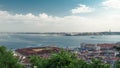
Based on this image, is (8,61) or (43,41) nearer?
(8,61)

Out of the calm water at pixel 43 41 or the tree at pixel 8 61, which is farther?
the calm water at pixel 43 41

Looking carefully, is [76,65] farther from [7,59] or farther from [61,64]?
[7,59]

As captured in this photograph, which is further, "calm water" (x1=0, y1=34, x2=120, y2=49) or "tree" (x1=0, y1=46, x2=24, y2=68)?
"calm water" (x1=0, y1=34, x2=120, y2=49)

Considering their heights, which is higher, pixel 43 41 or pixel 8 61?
pixel 8 61

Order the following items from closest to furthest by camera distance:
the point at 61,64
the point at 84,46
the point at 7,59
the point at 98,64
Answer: the point at 98,64 < the point at 61,64 < the point at 7,59 < the point at 84,46

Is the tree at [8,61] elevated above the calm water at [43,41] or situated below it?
above

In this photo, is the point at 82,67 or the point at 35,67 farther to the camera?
the point at 35,67

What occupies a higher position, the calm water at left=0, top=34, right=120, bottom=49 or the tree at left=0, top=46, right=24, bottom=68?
the tree at left=0, top=46, right=24, bottom=68

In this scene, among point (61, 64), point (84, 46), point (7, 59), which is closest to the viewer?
point (61, 64)

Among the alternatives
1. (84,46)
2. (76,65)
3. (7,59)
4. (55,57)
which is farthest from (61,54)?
(84,46)

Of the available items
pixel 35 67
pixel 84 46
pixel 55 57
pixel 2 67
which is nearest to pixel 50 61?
pixel 55 57
